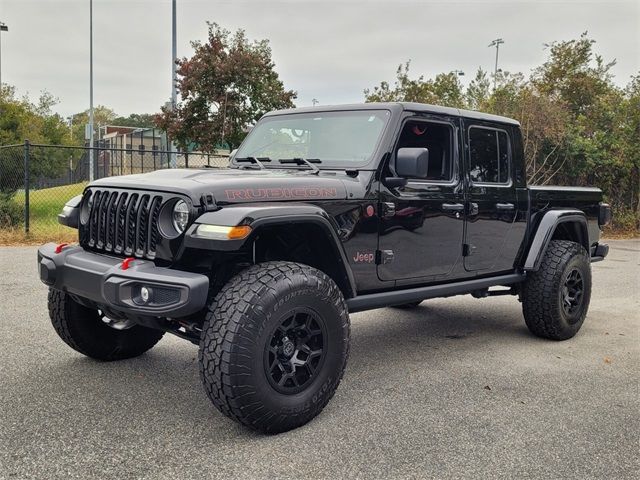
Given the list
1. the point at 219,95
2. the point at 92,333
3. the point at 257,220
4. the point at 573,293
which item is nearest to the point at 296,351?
the point at 257,220

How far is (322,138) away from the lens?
428 centimetres

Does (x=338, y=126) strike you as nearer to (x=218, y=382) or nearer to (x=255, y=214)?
(x=255, y=214)

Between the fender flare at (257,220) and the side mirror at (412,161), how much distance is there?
0.68m

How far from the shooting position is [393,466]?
2.85 m

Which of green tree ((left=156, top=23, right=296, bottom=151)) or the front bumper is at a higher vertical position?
green tree ((left=156, top=23, right=296, bottom=151))

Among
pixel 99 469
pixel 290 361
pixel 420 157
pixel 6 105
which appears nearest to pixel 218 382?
pixel 290 361

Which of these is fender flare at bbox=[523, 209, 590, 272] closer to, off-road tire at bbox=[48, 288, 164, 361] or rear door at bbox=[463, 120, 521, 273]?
rear door at bbox=[463, 120, 521, 273]

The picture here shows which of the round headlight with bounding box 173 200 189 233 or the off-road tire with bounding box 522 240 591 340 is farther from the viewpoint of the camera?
the off-road tire with bounding box 522 240 591 340

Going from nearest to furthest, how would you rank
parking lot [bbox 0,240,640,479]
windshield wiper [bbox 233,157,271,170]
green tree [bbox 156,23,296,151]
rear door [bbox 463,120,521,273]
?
parking lot [bbox 0,240,640,479] → windshield wiper [bbox 233,157,271,170] → rear door [bbox 463,120,521,273] → green tree [bbox 156,23,296,151]

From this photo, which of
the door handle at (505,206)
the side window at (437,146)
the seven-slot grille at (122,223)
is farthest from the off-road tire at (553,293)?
the seven-slot grille at (122,223)

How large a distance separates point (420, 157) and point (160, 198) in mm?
1626

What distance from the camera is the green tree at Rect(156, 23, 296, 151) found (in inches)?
627

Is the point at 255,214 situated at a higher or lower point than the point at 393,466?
higher

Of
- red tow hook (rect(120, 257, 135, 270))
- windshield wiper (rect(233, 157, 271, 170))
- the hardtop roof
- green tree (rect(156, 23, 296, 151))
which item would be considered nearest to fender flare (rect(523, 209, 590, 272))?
the hardtop roof
